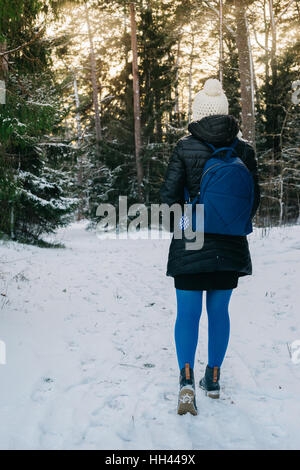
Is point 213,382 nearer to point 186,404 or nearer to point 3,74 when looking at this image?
point 186,404

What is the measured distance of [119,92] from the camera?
20641 mm

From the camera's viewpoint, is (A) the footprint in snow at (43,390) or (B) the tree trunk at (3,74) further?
(B) the tree trunk at (3,74)

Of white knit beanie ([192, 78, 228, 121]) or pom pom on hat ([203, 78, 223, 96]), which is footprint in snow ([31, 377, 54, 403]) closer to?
white knit beanie ([192, 78, 228, 121])

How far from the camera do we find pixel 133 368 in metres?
3.23

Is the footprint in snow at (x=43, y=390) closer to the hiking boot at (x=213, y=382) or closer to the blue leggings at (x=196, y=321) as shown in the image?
the blue leggings at (x=196, y=321)

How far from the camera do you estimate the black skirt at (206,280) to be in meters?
2.42

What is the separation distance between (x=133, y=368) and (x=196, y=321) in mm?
1047

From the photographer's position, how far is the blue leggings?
2498mm

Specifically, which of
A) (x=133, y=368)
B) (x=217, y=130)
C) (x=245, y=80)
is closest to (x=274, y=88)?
(x=245, y=80)

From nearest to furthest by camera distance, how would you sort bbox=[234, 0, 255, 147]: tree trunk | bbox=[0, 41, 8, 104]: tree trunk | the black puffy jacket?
1. the black puffy jacket
2. bbox=[0, 41, 8, 104]: tree trunk
3. bbox=[234, 0, 255, 147]: tree trunk

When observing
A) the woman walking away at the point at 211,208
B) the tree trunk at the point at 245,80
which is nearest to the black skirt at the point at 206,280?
the woman walking away at the point at 211,208

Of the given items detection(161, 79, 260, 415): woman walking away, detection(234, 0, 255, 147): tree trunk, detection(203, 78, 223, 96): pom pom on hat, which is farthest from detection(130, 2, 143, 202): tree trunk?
detection(161, 79, 260, 415): woman walking away
